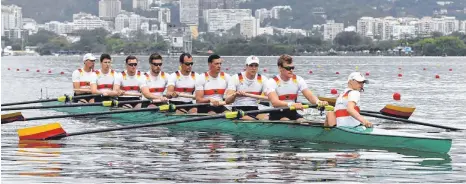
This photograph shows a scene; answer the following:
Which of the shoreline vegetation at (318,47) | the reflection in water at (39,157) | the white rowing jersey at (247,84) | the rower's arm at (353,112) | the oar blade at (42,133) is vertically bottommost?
the shoreline vegetation at (318,47)

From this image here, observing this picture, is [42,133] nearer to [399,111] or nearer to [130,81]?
[130,81]

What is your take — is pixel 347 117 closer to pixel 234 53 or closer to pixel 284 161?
pixel 284 161

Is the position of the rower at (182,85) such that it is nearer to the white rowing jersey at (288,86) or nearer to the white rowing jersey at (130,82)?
Result: the white rowing jersey at (130,82)

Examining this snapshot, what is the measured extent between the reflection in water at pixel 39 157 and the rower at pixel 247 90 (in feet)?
11.3

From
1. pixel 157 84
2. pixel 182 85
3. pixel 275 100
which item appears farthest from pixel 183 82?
pixel 275 100

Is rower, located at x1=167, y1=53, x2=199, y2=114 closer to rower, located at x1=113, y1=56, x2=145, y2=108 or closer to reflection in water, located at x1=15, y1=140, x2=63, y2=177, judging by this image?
rower, located at x1=113, y1=56, x2=145, y2=108

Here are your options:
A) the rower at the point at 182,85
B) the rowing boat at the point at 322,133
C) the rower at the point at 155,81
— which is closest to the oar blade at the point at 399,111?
the rowing boat at the point at 322,133

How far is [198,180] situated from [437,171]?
3.28m

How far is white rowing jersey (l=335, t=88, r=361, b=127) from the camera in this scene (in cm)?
1752

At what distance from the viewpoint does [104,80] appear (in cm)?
2589

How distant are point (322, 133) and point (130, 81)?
7396 mm

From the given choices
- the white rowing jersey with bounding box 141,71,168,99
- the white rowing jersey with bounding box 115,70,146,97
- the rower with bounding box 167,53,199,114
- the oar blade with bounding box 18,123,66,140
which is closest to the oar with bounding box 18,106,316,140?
the oar blade with bounding box 18,123,66,140

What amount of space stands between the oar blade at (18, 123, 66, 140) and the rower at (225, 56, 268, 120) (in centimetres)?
317

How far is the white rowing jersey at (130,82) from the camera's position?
24828 millimetres
